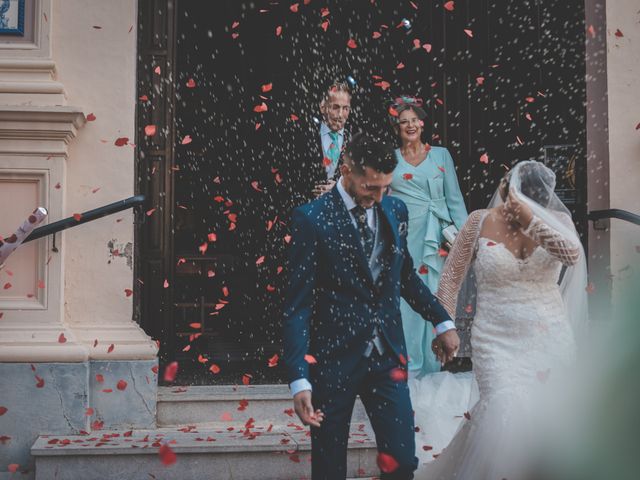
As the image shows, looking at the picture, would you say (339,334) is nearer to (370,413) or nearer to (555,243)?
(370,413)

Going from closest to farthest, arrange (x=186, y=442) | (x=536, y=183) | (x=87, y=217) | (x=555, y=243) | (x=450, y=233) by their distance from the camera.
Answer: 1. (x=555, y=243)
2. (x=536, y=183)
3. (x=186, y=442)
4. (x=87, y=217)
5. (x=450, y=233)

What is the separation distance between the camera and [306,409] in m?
3.18

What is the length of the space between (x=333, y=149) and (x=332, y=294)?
3209mm

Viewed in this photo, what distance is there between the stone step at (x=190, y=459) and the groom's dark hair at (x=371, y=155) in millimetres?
2425

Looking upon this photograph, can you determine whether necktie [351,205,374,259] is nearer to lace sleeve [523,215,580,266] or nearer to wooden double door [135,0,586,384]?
lace sleeve [523,215,580,266]

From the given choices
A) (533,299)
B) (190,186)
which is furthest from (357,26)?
(533,299)

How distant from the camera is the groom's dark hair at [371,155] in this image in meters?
3.27

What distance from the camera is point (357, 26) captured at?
9820 mm

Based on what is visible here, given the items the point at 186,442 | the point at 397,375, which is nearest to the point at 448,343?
the point at 397,375

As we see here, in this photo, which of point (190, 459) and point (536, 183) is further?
point (190, 459)

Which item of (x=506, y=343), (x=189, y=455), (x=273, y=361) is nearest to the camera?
(x=506, y=343)

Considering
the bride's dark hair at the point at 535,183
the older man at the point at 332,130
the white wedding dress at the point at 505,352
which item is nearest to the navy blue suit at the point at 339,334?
the white wedding dress at the point at 505,352

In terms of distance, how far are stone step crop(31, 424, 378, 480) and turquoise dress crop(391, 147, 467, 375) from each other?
5.32 feet

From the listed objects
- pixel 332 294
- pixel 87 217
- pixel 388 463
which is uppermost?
pixel 87 217
